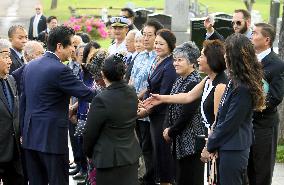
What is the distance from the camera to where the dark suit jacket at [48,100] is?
606 centimetres

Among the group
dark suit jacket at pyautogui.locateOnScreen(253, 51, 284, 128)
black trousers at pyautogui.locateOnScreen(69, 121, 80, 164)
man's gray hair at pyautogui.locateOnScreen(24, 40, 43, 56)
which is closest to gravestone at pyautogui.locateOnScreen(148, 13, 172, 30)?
black trousers at pyautogui.locateOnScreen(69, 121, 80, 164)

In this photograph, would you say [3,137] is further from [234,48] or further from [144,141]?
[234,48]

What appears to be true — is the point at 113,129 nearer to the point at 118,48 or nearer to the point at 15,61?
the point at 15,61

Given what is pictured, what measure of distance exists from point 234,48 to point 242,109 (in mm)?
561

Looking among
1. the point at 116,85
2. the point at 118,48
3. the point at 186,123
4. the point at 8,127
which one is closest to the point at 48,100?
the point at 8,127

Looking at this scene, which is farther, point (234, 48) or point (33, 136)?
point (33, 136)

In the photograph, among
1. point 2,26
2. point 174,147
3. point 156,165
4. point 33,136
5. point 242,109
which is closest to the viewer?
point 242,109

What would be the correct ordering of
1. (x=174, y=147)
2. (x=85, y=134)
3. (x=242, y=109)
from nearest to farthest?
(x=242, y=109) → (x=85, y=134) → (x=174, y=147)

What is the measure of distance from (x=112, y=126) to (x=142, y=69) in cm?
241

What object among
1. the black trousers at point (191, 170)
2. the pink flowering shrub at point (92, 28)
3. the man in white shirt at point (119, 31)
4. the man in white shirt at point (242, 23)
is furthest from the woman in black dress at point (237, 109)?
the pink flowering shrub at point (92, 28)

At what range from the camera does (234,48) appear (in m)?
5.43

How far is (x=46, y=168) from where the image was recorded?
627 centimetres

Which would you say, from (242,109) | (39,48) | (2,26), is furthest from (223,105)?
(2,26)

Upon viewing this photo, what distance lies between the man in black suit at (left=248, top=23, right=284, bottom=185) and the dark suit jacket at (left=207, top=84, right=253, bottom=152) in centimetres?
113
